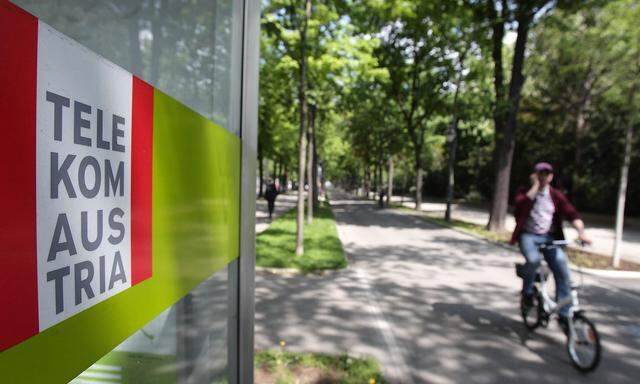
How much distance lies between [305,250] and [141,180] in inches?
359

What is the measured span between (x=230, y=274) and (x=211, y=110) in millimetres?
801

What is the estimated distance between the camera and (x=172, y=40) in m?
1.59

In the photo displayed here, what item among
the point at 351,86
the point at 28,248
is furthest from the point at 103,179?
the point at 351,86

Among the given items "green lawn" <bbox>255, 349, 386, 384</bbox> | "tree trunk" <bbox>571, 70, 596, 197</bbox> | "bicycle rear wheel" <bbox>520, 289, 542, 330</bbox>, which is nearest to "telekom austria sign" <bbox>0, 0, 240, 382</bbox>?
"green lawn" <bbox>255, 349, 386, 384</bbox>

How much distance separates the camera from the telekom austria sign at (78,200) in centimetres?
76

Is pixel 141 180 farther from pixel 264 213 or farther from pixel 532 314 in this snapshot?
pixel 264 213

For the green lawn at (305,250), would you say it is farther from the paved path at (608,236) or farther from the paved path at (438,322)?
the paved path at (608,236)

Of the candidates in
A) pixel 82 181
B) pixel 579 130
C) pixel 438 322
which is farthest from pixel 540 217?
pixel 579 130

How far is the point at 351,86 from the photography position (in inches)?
601

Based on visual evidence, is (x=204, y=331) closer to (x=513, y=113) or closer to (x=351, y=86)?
(x=351, y=86)

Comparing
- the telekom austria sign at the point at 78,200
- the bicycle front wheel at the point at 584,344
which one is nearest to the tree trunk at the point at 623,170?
the bicycle front wheel at the point at 584,344

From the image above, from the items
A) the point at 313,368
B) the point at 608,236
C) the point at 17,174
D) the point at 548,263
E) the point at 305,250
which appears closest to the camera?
the point at 17,174

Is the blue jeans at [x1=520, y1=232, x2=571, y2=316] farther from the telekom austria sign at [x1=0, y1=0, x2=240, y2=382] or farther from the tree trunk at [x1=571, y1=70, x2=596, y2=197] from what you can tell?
the tree trunk at [x1=571, y1=70, x2=596, y2=197]

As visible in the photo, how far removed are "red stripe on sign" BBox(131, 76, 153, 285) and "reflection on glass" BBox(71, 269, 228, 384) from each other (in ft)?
0.86
